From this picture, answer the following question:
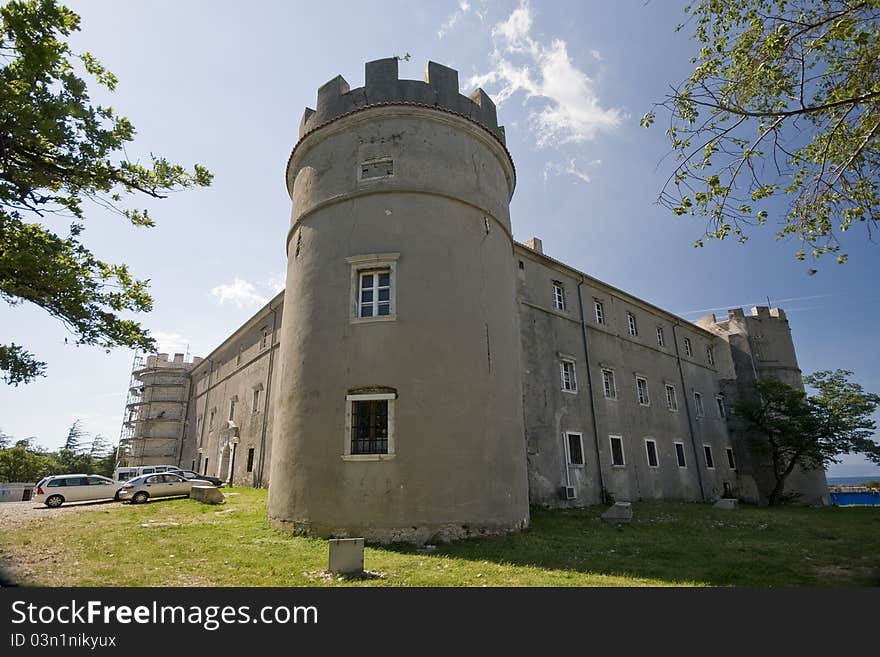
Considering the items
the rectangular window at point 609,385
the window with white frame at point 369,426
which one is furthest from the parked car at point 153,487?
the rectangular window at point 609,385

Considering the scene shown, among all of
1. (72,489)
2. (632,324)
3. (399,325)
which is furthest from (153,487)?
(632,324)

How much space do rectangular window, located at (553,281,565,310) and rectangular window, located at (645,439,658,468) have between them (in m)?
8.37

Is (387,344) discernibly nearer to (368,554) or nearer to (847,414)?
(368,554)

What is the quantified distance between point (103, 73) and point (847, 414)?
1398 inches

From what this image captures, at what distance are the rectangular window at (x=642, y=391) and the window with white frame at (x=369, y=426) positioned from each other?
1778cm

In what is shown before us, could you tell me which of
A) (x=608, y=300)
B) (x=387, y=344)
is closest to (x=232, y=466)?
(x=387, y=344)

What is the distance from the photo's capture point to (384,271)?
41.5 feet

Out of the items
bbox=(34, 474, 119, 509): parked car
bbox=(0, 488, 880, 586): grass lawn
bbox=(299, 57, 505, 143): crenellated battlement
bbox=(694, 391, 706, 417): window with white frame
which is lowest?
bbox=(0, 488, 880, 586): grass lawn

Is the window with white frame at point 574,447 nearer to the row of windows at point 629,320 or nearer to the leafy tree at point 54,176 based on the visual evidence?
the row of windows at point 629,320

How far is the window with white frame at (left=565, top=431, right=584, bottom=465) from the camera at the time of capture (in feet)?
65.6

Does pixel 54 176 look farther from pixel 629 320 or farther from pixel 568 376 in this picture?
pixel 629 320

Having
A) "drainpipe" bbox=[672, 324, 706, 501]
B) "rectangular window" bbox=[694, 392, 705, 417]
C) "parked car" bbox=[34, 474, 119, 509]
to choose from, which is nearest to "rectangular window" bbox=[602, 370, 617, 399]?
"drainpipe" bbox=[672, 324, 706, 501]

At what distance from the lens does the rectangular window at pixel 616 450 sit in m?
21.9

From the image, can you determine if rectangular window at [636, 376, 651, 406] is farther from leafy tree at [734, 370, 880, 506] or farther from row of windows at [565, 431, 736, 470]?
leafy tree at [734, 370, 880, 506]
